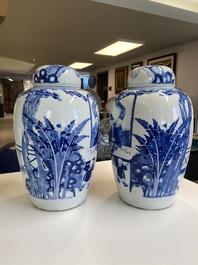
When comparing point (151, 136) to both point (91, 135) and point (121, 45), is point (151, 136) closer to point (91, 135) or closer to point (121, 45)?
point (91, 135)

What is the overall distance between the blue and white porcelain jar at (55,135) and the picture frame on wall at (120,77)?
503 centimetres

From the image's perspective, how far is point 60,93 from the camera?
1.51ft

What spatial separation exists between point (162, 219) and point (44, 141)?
0.33 metres

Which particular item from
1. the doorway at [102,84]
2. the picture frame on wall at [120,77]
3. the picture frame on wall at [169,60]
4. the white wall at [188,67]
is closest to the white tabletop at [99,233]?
the white wall at [188,67]

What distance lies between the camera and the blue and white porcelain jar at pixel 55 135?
0.45 m

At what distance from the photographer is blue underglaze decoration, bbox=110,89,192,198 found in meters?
0.47

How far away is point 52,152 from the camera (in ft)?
1.53

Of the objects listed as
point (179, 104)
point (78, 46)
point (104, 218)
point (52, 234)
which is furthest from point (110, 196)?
point (78, 46)

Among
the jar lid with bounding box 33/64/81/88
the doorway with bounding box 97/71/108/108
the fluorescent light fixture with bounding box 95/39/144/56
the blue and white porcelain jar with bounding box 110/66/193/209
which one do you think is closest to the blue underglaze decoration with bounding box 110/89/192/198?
the blue and white porcelain jar with bounding box 110/66/193/209

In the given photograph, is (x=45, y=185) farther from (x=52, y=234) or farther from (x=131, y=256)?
(x=131, y=256)
